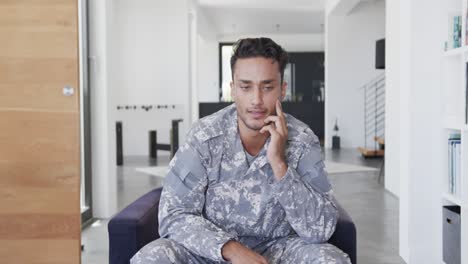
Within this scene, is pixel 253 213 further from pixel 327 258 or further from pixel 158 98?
pixel 158 98

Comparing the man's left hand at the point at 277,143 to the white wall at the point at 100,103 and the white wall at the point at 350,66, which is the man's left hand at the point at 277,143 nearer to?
the white wall at the point at 100,103

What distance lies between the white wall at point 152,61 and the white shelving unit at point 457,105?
7049mm

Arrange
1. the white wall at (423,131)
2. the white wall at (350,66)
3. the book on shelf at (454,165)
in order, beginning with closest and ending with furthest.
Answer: the book on shelf at (454,165) < the white wall at (423,131) < the white wall at (350,66)

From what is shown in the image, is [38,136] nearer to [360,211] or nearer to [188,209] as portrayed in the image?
[188,209]

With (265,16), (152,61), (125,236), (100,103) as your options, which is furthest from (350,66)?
(125,236)

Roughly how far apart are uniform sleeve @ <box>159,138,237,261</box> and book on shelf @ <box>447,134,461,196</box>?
152cm

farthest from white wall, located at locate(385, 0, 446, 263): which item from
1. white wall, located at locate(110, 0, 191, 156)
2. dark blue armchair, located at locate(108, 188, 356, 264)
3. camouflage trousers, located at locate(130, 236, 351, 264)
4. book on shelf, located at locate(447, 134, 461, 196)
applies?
white wall, located at locate(110, 0, 191, 156)

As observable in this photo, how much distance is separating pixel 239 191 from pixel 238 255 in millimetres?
289

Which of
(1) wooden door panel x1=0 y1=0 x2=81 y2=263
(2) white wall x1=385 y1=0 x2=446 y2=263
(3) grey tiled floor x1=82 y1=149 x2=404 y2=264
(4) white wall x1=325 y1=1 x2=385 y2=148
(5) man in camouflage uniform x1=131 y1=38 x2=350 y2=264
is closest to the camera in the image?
(5) man in camouflage uniform x1=131 y1=38 x2=350 y2=264

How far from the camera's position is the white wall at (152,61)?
991 cm

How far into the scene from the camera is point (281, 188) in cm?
181

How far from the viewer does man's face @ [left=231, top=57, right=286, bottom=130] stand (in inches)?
75.0

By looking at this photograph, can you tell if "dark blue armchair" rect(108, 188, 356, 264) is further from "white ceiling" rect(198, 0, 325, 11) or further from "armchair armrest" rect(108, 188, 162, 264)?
"white ceiling" rect(198, 0, 325, 11)

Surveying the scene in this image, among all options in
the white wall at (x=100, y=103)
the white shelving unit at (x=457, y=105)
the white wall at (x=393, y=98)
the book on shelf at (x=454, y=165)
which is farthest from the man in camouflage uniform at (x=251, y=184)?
the white wall at (x=393, y=98)
